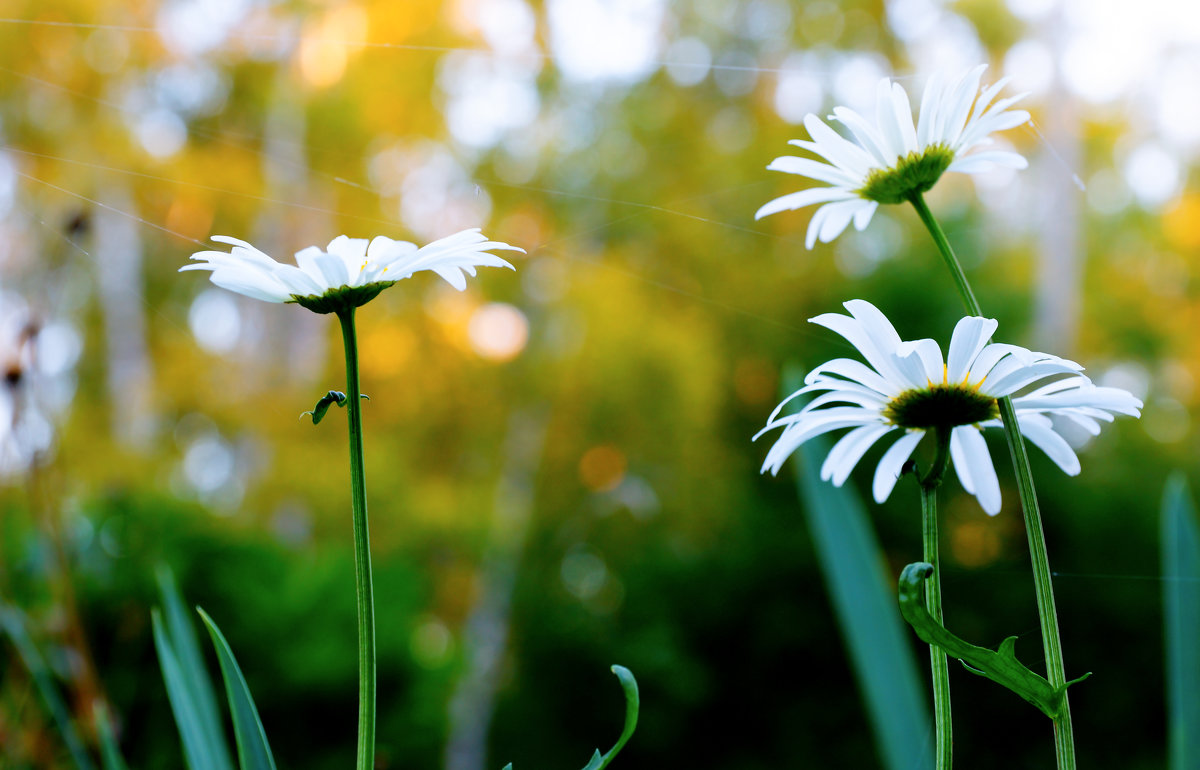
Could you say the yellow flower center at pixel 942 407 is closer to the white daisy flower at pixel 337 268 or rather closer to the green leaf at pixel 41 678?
the white daisy flower at pixel 337 268

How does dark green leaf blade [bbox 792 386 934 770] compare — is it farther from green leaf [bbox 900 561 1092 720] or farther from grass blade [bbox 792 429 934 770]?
green leaf [bbox 900 561 1092 720]

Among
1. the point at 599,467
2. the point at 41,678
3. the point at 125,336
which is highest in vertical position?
the point at 125,336

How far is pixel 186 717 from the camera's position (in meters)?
0.22

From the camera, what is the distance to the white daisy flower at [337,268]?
0.17 meters

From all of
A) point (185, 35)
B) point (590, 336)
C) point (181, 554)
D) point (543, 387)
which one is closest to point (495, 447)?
point (543, 387)

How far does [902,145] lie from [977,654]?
0.41 feet

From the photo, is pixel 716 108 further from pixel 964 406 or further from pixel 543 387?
pixel 964 406

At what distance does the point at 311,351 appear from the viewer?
3414mm

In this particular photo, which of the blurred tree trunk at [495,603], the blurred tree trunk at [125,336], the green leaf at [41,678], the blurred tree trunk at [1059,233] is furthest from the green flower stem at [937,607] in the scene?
the blurred tree trunk at [125,336]

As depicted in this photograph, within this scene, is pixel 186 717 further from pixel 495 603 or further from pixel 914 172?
pixel 495 603

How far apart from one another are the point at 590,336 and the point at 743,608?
1.09 meters

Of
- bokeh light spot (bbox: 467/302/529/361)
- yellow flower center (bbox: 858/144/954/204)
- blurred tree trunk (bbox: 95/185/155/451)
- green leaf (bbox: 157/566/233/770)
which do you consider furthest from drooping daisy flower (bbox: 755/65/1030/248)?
blurred tree trunk (bbox: 95/185/155/451)

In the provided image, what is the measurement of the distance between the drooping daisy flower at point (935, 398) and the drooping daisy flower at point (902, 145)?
4cm

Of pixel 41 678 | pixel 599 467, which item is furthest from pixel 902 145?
pixel 599 467
